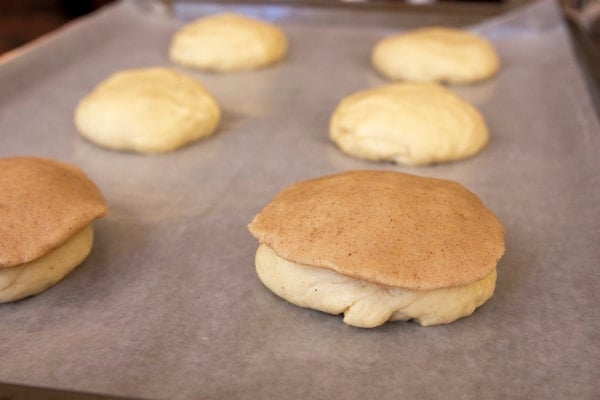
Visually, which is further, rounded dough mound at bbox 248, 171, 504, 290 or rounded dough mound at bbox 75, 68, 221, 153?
rounded dough mound at bbox 75, 68, 221, 153

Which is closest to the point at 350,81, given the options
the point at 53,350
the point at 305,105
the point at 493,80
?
the point at 305,105

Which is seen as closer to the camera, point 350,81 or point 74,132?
point 74,132

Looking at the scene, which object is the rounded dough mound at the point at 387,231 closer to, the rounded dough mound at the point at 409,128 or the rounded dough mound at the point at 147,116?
the rounded dough mound at the point at 409,128

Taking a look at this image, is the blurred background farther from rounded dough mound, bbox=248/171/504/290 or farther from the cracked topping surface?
rounded dough mound, bbox=248/171/504/290

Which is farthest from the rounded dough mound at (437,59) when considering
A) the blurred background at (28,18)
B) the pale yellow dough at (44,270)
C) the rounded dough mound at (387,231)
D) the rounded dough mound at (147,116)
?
the blurred background at (28,18)

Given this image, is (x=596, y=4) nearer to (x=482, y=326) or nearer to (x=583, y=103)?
(x=583, y=103)

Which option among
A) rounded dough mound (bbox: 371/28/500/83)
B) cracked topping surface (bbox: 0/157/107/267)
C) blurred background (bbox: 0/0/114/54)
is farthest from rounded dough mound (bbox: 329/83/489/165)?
blurred background (bbox: 0/0/114/54)
